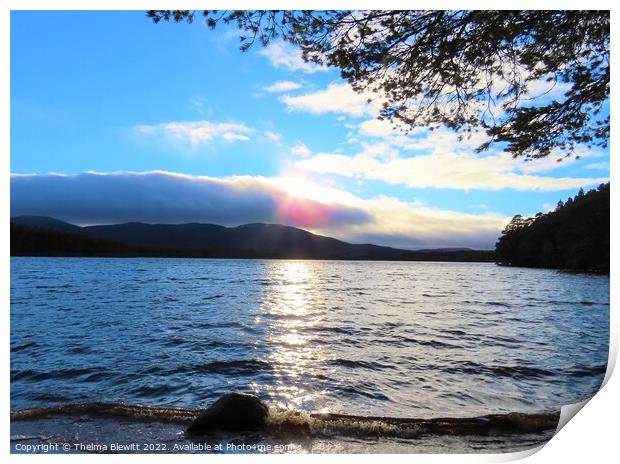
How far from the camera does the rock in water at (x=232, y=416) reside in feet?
18.7

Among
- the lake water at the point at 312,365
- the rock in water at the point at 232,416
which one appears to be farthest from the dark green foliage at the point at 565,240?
the rock in water at the point at 232,416

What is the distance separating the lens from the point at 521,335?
1451cm

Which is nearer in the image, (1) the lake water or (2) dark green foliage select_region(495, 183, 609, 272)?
(1) the lake water

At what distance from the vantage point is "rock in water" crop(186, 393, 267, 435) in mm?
5707

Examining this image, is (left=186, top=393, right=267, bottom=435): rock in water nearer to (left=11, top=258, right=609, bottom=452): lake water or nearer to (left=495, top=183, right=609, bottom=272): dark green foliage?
(left=11, top=258, right=609, bottom=452): lake water

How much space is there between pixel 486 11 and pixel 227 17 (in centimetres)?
434

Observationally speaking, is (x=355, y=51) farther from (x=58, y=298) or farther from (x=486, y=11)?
(x=58, y=298)

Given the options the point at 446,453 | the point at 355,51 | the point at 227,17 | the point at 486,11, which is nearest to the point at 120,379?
the point at 446,453

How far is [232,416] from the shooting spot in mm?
5812

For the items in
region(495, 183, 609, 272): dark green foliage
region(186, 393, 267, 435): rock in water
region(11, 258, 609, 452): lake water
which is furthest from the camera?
A: region(495, 183, 609, 272): dark green foliage

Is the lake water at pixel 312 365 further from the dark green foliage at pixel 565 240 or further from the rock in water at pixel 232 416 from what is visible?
the dark green foliage at pixel 565 240

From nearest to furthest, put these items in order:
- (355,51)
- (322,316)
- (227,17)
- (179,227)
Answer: (227,17)
(355,51)
(179,227)
(322,316)

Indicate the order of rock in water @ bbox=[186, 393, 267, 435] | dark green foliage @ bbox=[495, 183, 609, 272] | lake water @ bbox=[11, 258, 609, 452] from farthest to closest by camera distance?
dark green foliage @ bbox=[495, 183, 609, 272], lake water @ bbox=[11, 258, 609, 452], rock in water @ bbox=[186, 393, 267, 435]

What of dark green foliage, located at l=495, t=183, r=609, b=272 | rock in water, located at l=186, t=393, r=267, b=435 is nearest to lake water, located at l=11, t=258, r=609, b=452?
rock in water, located at l=186, t=393, r=267, b=435
